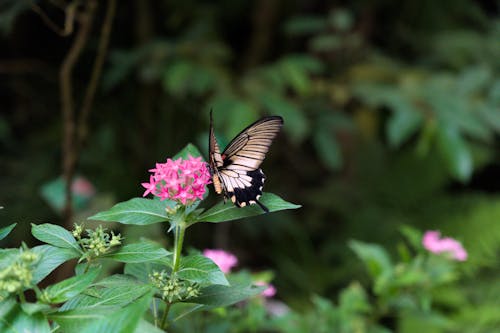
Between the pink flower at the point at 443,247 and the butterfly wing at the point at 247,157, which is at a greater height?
the butterfly wing at the point at 247,157

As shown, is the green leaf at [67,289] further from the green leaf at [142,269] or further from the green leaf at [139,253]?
the green leaf at [142,269]

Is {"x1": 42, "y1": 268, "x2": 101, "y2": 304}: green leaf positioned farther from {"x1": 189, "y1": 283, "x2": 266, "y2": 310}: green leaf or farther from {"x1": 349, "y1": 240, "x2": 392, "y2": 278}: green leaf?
{"x1": 349, "y1": 240, "x2": 392, "y2": 278}: green leaf

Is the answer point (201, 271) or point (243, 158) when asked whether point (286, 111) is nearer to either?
point (243, 158)

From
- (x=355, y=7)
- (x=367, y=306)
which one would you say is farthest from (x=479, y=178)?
(x=367, y=306)

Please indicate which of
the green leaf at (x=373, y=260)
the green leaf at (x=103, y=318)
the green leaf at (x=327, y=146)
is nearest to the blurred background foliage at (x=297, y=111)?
the green leaf at (x=327, y=146)

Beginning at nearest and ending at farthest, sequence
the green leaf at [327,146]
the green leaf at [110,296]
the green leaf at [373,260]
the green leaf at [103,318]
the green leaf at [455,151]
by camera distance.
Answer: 1. the green leaf at [103,318]
2. the green leaf at [110,296]
3. the green leaf at [373,260]
4. the green leaf at [455,151]
5. the green leaf at [327,146]

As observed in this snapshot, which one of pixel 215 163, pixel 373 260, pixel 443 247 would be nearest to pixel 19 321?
pixel 215 163
